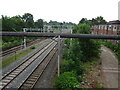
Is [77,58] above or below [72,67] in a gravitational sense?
above

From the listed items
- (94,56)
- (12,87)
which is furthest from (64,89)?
(94,56)

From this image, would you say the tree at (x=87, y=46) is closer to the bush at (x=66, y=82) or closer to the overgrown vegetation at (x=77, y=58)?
the overgrown vegetation at (x=77, y=58)

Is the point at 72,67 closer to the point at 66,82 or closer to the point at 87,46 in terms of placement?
the point at 66,82

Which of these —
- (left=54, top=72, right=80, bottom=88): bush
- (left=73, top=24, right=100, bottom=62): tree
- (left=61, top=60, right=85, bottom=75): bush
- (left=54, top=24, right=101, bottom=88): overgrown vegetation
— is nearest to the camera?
(left=54, top=72, right=80, bottom=88): bush

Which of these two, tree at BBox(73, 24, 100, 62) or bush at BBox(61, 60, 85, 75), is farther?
tree at BBox(73, 24, 100, 62)

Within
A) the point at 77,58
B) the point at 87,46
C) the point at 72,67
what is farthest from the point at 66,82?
the point at 87,46

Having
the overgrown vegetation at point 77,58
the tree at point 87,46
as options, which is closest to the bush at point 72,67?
the overgrown vegetation at point 77,58

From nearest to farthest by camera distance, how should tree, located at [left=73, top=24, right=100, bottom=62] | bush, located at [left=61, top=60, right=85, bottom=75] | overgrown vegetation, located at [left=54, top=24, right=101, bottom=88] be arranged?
overgrown vegetation, located at [left=54, top=24, right=101, bottom=88] < bush, located at [left=61, top=60, right=85, bottom=75] < tree, located at [left=73, top=24, right=100, bottom=62]

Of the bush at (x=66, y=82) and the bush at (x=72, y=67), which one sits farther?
the bush at (x=72, y=67)

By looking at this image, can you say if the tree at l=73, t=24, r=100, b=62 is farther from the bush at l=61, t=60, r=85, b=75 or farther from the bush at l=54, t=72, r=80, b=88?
the bush at l=54, t=72, r=80, b=88

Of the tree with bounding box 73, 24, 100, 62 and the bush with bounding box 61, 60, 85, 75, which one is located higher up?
the tree with bounding box 73, 24, 100, 62

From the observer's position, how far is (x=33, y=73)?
13.1 meters

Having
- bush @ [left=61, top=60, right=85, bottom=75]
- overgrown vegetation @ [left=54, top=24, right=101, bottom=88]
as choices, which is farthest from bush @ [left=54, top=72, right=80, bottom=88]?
bush @ [left=61, top=60, right=85, bottom=75]

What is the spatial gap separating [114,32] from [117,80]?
20976 millimetres
